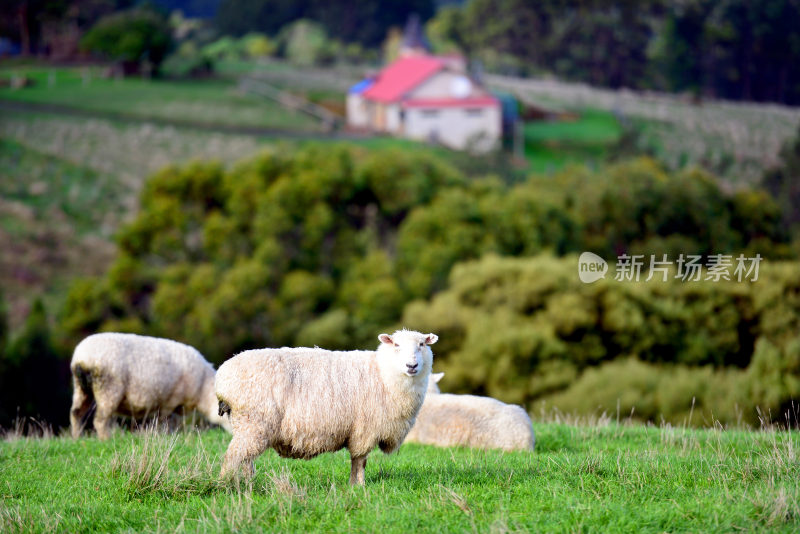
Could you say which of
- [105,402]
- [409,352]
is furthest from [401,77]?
[409,352]

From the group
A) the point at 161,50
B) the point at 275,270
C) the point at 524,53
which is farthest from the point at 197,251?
the point at 524,53

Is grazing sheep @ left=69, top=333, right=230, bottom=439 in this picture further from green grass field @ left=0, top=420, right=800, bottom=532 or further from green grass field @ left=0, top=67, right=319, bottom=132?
green grass field @ left=0, top=67, right=319, bottom=132

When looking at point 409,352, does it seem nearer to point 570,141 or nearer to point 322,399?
point 322,399

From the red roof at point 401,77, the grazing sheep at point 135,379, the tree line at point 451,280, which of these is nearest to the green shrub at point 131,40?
the red roof at point 401,77

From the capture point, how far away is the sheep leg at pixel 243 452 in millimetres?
8773

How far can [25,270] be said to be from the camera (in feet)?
166

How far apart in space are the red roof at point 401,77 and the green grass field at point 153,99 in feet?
20.4

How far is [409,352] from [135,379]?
213 inches

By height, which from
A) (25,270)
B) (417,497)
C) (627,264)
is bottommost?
(25,270)

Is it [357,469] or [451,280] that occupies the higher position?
[357,469]

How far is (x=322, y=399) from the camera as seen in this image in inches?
357

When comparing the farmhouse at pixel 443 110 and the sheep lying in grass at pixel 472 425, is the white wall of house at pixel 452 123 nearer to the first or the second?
the farmhouse at pixel 443 110

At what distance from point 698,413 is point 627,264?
1557 centimetres

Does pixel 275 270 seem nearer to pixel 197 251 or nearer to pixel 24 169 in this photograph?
pixel 197 251
